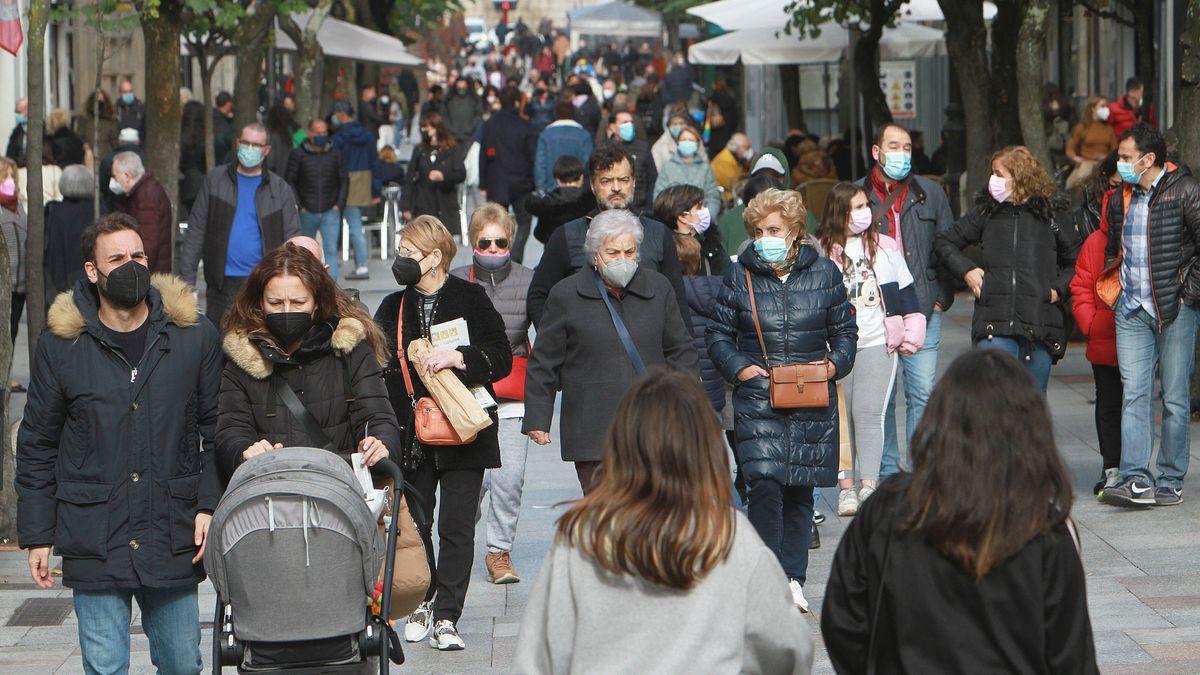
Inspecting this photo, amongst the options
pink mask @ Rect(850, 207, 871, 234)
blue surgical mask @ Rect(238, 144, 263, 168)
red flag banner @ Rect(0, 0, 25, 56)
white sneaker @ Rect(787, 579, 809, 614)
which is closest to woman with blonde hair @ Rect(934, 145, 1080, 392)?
pink mask @ Rect(850, 207, 871, 234)

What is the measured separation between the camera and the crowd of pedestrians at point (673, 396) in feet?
12.4

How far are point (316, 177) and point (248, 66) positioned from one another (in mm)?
2980

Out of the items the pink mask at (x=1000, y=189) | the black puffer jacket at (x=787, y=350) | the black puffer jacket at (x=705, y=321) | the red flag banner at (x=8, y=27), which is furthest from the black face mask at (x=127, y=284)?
the red flag banner at (x=8, y=27)

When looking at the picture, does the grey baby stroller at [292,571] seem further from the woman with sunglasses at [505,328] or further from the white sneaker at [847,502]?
the white sneaker at [847,502]

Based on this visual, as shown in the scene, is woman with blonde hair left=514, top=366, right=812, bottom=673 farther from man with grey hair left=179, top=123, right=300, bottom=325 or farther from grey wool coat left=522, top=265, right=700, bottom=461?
man with grey hair left=179, top=123, right=300, bottom=325

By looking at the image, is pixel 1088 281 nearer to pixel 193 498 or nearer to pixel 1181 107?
pixel 1181 107

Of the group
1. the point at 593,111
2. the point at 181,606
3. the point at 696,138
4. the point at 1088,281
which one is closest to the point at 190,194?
the point at 696,138

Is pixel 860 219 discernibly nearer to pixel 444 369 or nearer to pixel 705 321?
pixel 705 321

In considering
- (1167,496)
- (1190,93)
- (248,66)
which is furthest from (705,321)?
(248,66)

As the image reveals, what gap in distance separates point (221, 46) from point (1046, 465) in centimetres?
1926

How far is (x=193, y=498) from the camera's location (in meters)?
5.77

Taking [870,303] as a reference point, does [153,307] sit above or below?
above

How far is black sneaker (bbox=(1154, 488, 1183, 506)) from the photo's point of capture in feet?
31.8

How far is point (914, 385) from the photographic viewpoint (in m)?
9.88
